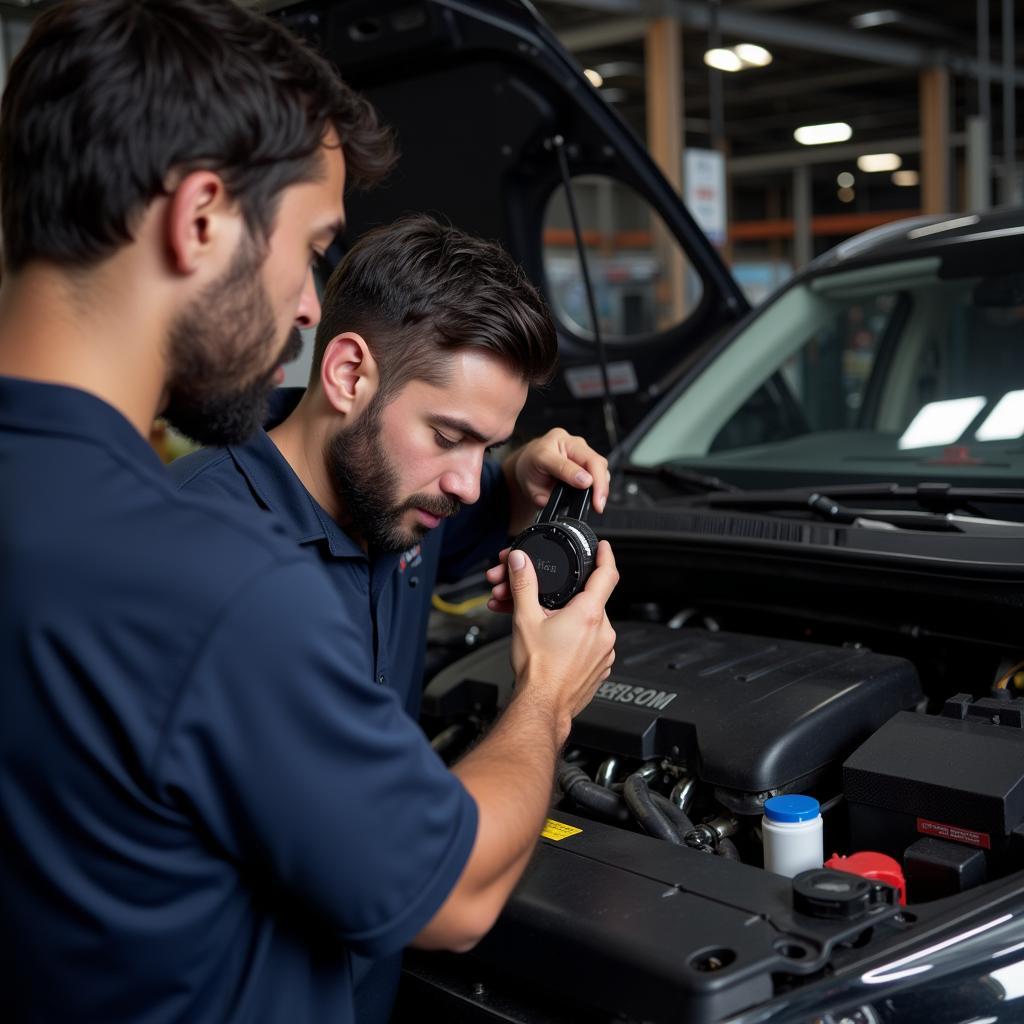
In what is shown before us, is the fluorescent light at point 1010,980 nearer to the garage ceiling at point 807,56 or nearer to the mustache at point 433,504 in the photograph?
the mustache at point 433,504

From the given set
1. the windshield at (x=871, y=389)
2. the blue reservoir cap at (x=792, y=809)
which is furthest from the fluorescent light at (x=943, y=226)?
the blue reservoir cap at (x=792, y=809)

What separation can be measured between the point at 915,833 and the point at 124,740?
97 centimetres

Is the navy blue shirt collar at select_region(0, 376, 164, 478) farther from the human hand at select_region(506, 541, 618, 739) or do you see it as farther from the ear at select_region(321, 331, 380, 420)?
the ear at select_region(321, 331, 380, 420)

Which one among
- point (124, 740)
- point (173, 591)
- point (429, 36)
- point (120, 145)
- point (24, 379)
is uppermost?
point (429, 36)

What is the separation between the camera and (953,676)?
1.89m

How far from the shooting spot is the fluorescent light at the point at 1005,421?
2.17 m

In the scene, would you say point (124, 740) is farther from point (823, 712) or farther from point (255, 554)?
point (823, 712)

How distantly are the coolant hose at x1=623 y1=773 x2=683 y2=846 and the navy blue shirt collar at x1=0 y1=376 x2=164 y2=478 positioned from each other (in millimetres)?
844

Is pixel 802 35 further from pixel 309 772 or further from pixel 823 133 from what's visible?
pixel 309 772

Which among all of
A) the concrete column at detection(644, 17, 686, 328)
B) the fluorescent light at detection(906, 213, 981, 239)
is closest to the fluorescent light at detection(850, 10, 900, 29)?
the concrete column at detection(644, 17, 686, 328)

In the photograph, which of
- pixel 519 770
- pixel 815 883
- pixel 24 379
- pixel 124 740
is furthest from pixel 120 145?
pixel 815 883

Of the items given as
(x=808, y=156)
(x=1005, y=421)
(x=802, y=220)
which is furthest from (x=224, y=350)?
(x=808, y=156)

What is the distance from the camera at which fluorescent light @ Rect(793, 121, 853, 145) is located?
16.3m

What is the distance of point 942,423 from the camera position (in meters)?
2.30
